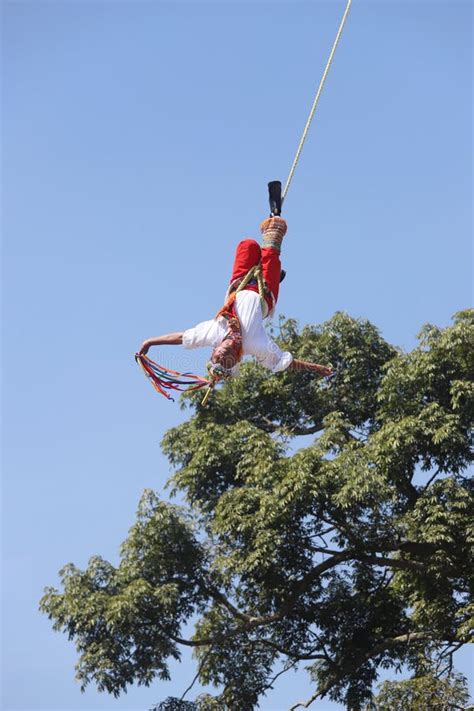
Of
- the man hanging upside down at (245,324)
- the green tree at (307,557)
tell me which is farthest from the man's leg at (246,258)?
the green tree at (307,557)

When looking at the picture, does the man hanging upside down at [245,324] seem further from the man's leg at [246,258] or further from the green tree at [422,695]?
the green tree at [422,695]

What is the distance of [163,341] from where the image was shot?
7574 mm

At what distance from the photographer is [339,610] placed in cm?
1306

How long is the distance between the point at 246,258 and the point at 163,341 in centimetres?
72

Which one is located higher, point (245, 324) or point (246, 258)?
point (246, 258)

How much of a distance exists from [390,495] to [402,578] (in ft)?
4.57

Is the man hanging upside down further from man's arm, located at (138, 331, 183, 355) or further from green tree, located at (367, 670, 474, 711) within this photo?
green tree, located at (367, 670, 474, 711)

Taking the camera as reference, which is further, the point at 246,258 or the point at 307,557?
the point at 307,557

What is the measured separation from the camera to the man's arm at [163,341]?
7.53 metres

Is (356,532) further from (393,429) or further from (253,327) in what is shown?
(253,327)

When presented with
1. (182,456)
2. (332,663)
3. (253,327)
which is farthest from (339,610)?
(253,327)

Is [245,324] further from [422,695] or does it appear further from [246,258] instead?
[422,695]

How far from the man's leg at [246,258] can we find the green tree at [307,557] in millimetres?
4566

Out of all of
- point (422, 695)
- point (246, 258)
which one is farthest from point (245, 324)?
point (422, 695)
